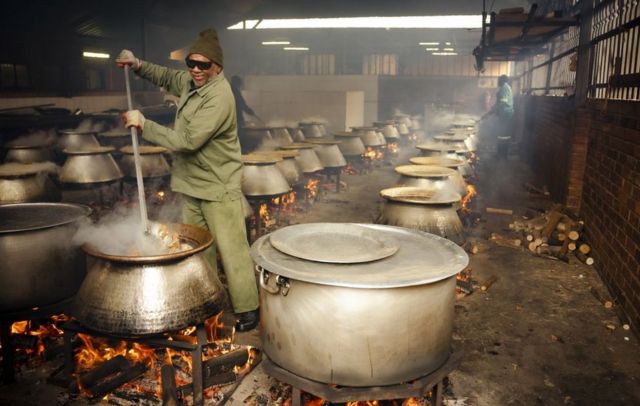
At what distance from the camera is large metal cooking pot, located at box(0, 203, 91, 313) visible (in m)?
3.06

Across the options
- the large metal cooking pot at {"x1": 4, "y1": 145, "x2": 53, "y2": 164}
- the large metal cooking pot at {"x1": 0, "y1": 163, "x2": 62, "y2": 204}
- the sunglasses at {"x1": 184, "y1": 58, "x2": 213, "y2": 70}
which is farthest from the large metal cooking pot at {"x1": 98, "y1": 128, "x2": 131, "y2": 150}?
the sunglasses at {"x1": 184, "y1": 58, "x2": 213, "y2": 70}

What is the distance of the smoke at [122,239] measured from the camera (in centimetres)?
313

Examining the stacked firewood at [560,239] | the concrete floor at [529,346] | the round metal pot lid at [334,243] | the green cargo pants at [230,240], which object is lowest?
the concrete floor at [529,346]

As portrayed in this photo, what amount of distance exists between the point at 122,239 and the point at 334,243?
4.88 feet

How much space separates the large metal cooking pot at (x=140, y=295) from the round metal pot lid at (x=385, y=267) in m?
0.45

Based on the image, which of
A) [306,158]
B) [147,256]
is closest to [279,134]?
[306,158]

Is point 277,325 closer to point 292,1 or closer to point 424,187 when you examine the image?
point 424,187

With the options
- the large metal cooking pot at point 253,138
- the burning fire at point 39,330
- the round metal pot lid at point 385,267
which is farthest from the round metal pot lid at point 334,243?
the large metal cooking pot at point 253,138

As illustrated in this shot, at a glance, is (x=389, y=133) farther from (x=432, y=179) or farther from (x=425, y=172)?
(x=432, y=179)

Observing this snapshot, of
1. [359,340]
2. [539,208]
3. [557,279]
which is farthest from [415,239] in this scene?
[539,208]

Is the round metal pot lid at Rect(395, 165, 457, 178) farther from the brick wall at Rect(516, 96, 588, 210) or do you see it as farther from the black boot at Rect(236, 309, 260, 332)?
the brick wall at Rect(516, 96, 588, 210)

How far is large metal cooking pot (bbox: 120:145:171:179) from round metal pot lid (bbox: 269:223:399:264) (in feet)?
15.6

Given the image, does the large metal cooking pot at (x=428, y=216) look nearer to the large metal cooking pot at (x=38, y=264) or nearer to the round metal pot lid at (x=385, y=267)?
the round metal pot lid at (x=385, y=267)

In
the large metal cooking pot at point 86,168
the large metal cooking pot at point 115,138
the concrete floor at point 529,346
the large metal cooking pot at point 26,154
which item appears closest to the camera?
the concrete floor at point 529,346
